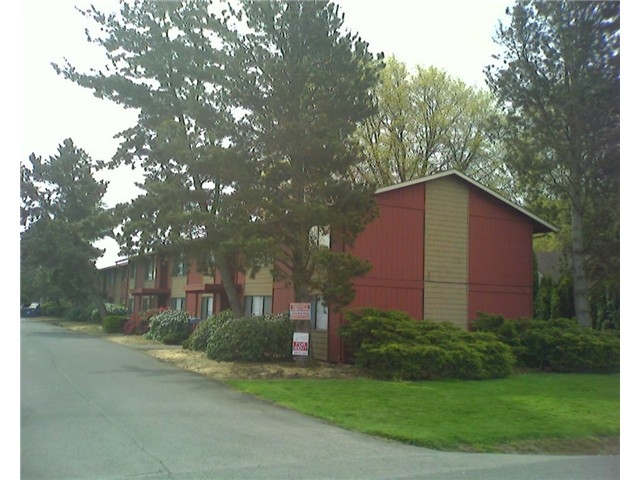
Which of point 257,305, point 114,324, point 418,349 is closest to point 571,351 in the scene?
point 418,349

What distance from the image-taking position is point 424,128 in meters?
38.2

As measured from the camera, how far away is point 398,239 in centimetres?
2223

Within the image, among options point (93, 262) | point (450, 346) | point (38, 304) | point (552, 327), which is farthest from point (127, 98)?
point (38, 304)

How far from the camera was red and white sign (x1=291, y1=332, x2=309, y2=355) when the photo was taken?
18438 millimetres

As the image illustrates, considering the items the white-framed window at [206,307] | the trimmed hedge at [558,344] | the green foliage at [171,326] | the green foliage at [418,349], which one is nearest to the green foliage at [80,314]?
the white-framed window at [206,307]

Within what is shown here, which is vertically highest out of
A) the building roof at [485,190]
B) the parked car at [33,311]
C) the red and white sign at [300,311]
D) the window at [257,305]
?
the building roof at [485,190]

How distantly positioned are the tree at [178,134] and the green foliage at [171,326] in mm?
6240

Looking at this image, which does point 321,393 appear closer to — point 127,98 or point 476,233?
point 476,233

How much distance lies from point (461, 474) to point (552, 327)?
14.0 m

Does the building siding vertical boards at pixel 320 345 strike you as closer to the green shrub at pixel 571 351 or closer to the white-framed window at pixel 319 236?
the white-framed window at pixel 319 236

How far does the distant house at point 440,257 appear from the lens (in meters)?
21.6

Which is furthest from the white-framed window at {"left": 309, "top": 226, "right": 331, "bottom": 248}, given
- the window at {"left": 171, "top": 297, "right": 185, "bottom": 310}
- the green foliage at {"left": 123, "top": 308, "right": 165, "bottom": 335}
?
the window at {"left": 171, "top": 297, "right": 185, "bottom": 310}

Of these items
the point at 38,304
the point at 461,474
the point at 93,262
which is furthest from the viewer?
the point at 38,304

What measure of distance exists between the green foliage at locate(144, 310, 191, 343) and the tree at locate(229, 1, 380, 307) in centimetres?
1271
